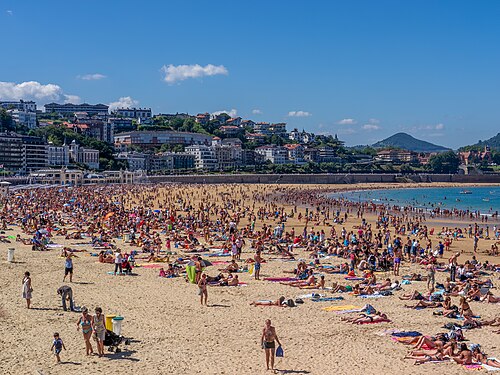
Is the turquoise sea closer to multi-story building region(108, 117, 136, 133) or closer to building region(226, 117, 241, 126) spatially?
multi-story building region(108, 117, 136, 133)

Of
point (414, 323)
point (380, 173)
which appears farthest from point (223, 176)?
point (414, 323)

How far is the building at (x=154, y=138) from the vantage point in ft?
400

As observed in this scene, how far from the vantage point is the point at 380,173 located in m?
115

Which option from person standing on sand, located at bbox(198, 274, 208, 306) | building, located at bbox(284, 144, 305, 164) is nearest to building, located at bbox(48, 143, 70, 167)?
building, located at bbox(284, 144, 305, 164)

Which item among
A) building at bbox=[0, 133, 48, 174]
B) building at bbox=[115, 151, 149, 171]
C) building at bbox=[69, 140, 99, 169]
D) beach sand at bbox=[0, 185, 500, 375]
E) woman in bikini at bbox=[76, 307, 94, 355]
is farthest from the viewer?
building at bbox=[115, 151, 149, 171]

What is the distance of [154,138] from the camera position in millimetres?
125688

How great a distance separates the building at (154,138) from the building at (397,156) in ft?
152

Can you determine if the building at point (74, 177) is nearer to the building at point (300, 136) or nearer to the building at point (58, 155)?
the building at point (58, 155)

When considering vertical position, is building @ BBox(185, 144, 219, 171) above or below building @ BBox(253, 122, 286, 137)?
below

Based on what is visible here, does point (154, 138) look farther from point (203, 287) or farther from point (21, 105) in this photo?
point (203, 287)

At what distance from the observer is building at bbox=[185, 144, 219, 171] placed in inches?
4381

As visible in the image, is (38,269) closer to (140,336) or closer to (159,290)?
(159,290)

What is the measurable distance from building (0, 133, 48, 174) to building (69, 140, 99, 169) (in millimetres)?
4236

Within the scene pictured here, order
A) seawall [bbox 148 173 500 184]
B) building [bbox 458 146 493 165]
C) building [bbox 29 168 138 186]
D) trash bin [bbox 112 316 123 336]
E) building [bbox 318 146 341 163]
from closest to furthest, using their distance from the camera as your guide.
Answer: trash bin [bbox 112 316 123 336] → building [bbox 29 168 138 186] → seawall [bbox 148 173 500 184] → building [bbox 318 146 341 163] → building [bbox 458 146 493 165]
